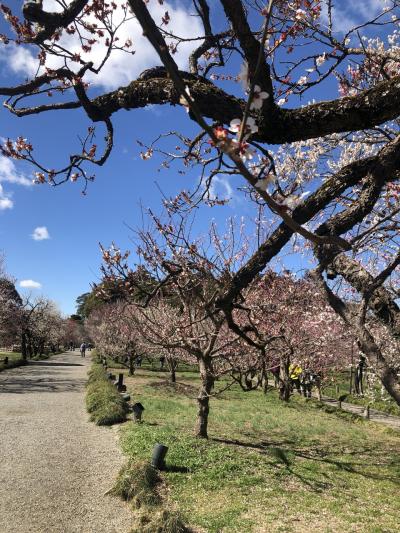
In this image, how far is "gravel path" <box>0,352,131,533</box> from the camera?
589 cm

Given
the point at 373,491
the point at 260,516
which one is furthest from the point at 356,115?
the point at 373,491

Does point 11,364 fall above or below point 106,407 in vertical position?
above

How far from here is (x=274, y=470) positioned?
8648 mm

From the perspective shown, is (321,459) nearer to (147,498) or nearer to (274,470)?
(274,470)

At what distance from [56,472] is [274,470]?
416 cm

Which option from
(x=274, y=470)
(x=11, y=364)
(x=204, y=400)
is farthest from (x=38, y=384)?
(x=274, y=470)

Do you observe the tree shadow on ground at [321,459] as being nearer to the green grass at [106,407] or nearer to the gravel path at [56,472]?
the green grass at [106,407]

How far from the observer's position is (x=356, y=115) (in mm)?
2662

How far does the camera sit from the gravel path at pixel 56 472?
19.3 feet

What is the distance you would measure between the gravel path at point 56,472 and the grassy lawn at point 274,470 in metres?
0.85

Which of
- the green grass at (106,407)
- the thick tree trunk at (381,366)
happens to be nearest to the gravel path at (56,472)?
the green grass at (106,407)

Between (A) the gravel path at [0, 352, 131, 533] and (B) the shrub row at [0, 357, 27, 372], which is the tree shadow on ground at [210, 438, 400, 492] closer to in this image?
(A) the gravel path at [0, 352, 131, 533]

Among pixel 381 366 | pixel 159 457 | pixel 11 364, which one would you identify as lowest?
pixel 159 457

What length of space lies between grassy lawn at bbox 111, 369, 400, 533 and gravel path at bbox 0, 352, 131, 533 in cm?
85
